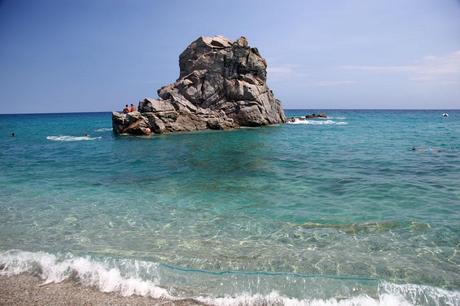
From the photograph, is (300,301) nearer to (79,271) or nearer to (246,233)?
(246,233)

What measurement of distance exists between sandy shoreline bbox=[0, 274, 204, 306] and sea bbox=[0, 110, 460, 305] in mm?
211

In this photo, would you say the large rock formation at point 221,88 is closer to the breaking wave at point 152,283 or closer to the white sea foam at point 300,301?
the breaking wave at point 152,283

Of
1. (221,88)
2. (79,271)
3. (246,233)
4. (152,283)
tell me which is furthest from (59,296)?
(221,88)

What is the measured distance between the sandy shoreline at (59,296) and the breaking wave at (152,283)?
160 mm

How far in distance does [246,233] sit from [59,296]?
504 cm

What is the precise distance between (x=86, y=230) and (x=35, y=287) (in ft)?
10.3

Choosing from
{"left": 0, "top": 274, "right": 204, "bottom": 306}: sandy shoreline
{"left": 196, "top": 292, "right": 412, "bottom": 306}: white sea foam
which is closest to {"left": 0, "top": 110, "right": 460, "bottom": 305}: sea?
{"left": 196, "top": 292, "right": 412, "bottom": 306}: white sea foam

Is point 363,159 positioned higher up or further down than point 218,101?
further down

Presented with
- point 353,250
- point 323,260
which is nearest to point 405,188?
point 353,250

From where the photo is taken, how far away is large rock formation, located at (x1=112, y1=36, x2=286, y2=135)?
170 feet

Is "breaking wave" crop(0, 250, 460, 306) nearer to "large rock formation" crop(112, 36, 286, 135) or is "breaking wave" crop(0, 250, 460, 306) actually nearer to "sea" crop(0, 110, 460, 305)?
"sea" crop(0, 110, 460, 305)

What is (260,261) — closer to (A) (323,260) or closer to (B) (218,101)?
(A) (323,260)

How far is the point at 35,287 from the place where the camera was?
22.7 feet

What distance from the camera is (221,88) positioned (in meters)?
57.7
